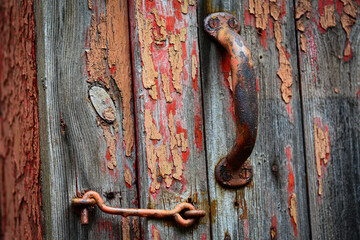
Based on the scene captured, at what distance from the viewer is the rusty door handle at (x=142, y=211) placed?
532 mm

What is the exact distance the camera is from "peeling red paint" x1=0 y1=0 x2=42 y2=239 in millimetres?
390

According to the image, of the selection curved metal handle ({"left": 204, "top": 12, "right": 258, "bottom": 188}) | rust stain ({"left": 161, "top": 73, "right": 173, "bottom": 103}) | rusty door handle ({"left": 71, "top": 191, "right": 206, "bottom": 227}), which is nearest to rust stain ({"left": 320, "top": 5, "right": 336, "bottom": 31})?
curved metal handle ({"left": 204, "top": 12, "right": 258, "bottom": 188})

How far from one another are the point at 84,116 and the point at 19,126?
0.41 feet

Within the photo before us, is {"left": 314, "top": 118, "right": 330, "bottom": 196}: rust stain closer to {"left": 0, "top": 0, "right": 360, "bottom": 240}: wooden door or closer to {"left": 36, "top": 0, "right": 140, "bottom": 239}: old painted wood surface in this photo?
{"left": 0, "top": 0, "right": 360, "bottom": 240}: wooden door

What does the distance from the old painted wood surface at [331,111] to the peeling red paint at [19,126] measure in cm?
54

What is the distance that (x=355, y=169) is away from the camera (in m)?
0.69

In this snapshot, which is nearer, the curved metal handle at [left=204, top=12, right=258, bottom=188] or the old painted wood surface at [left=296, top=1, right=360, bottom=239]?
the curved metal handle at [left=204, top=12, right=258, bottom=188]

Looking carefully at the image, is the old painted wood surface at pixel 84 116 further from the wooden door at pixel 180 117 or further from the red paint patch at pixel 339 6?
the red paint patch at pixel 339 6

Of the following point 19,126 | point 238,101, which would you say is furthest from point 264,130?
point 19,126

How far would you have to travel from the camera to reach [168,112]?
59 centimetres

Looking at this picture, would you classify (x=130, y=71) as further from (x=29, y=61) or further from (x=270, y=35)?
(x=270, y=35)

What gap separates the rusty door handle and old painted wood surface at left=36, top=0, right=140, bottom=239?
2 centimetres

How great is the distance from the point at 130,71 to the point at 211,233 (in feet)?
1.16

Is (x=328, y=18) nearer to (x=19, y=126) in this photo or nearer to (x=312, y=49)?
(x=312, y=49)
